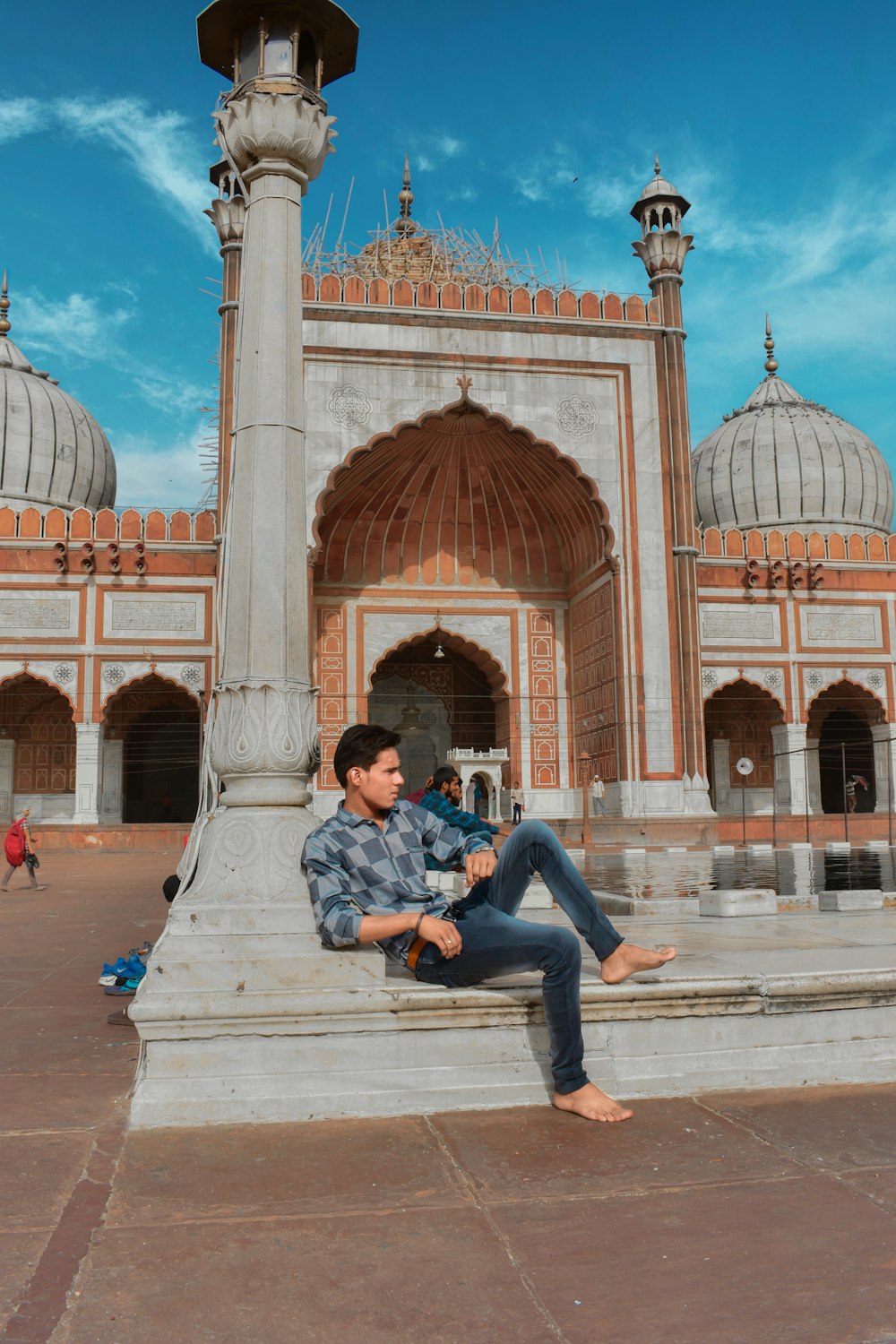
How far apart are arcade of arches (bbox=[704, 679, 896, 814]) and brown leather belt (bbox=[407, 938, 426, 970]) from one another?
17.3 m

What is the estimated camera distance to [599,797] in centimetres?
1803

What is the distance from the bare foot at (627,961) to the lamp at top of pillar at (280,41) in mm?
2629

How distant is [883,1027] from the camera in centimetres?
272

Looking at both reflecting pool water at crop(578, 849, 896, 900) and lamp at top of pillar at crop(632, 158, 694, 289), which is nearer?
reflecting pool water at crop(578, 849, 896, 900)

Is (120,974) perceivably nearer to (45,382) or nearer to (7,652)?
(7,652)

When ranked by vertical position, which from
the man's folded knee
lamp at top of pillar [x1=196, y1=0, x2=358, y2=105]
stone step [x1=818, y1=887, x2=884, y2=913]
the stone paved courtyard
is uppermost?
lamp at top of pillar [x1=196, y1=0, x2=358, y2=105]

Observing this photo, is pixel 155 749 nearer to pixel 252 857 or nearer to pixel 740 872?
pixel 740 872

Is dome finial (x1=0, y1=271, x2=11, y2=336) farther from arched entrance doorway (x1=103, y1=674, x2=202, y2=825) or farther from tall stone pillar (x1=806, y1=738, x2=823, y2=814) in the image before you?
tall stone pillar (x1=806, y1=738, x2=823, y2=814)

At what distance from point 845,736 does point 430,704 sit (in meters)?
8.42

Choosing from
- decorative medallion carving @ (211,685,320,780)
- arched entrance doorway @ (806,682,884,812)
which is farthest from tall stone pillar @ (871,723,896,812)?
decorative medallion carving @ (211,685,320,780)

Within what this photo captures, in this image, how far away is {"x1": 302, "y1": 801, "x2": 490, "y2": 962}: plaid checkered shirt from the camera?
2498mm

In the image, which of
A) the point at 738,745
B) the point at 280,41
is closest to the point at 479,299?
the point at 738,745

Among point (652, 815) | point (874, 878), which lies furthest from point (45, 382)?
point (874, 878)

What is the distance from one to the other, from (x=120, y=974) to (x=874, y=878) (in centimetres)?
594
